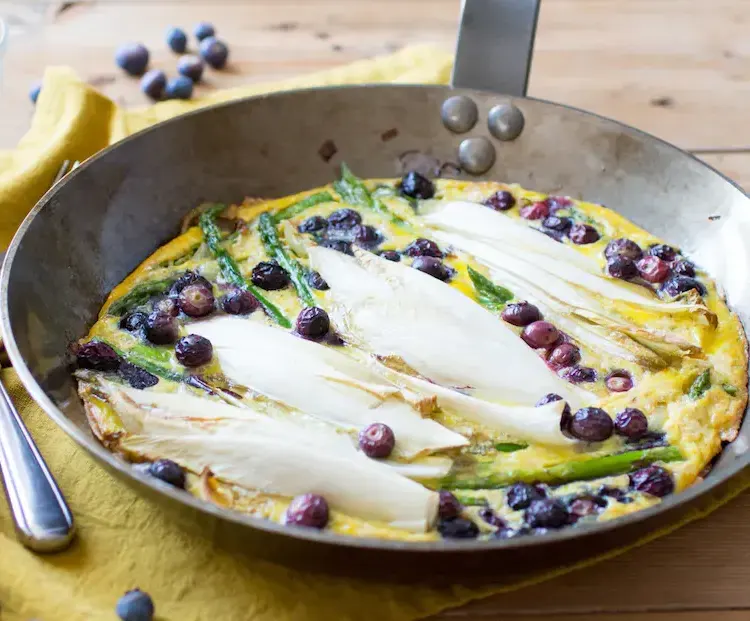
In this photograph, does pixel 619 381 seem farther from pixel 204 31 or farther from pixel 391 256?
pixel 204 31

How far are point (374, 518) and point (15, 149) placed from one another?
2276 mm

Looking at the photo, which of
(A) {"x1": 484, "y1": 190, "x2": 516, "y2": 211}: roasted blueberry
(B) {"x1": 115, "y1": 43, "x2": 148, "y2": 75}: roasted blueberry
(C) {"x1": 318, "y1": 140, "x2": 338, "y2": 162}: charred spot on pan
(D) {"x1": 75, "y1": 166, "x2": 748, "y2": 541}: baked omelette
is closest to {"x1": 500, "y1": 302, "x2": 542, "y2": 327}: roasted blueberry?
(D) {"x1": 75, "y1": 166, "x2": 748, "y2": 541}: baked omelette

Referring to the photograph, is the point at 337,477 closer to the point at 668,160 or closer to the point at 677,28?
the point at 668,160

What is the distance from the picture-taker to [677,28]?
14.8ft

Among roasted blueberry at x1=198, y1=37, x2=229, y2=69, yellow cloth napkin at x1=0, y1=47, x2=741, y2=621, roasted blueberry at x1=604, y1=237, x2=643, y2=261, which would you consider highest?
roasted blueberry at x1=198, y1=37, x2=229, y2=69

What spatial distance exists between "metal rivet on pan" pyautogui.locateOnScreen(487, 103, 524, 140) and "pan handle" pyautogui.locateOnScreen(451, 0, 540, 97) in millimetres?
56

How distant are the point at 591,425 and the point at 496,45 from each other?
1522 millimetres

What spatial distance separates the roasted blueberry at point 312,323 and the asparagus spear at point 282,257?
13 cm

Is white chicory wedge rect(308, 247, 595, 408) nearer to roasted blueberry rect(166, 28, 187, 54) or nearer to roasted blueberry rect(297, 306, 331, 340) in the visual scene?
roasted blueberry rect(297, 306, 331, 340)

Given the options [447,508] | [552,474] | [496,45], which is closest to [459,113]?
[496,45]

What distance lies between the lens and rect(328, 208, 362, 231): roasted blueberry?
9.78ft

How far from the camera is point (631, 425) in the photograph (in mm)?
2215

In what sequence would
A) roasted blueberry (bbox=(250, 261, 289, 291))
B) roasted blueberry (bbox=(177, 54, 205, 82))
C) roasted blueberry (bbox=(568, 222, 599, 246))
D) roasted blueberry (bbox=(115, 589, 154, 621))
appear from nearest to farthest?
1. roasted blueberry (bbox=(115, 589, 154, 621))
2. roasted blueberry (bbox=(250, 261, 289, 291))
3. roasted blueberry (bbox=(568, 222, 599, 246))
4. roasted blueberry (bbox=(177, 54, 205, 82))

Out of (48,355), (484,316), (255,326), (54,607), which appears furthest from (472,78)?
(54,607)
